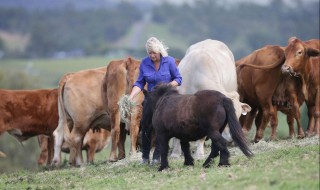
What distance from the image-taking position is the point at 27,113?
2164 centimetres

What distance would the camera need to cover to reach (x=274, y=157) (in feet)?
43.7

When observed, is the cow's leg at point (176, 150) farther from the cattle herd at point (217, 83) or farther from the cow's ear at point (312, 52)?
the cow's ear at point (312, 52)

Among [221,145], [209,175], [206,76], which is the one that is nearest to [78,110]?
[206,76]

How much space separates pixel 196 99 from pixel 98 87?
21.8 ft

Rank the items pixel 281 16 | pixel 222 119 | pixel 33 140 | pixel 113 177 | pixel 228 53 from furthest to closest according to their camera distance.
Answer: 1. pixel 281 16
2. pixel 33 140
3. pixel 228 53
4. pixel 113 177
5. pixel 222 119

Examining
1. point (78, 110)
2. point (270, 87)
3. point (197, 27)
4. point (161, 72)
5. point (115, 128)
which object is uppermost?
point (197, 27)

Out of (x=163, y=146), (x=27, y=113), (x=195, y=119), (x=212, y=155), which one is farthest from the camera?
(x=27, y=113)

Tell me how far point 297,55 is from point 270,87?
1.16 metres

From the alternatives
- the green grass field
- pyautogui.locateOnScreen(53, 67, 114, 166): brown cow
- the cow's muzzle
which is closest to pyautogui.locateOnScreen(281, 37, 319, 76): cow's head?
the cow's muzzle

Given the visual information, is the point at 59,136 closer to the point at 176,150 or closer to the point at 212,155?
the point at 176,150

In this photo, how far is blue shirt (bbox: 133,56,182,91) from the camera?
14.9m

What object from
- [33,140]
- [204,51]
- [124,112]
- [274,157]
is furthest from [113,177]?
[33,140]

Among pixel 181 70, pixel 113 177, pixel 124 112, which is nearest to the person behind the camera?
pixel 113 177

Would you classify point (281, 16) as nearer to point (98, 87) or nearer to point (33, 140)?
point (33, 140)
